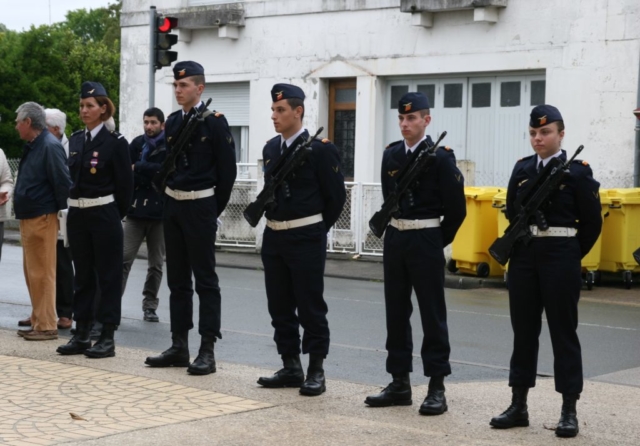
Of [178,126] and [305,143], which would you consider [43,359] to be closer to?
[178,126]

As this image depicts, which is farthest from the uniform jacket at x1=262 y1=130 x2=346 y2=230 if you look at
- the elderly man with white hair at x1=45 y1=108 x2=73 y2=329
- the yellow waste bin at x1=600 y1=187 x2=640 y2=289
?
the yellow waste bin at x1=600 y1=187 x2=640 y2=289

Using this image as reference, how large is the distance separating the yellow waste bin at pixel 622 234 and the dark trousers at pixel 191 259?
30.2ft

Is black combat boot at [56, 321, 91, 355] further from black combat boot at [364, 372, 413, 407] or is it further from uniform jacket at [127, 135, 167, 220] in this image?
black combat boot at [364, 372, 413, 407]

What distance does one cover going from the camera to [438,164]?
26.3 feet

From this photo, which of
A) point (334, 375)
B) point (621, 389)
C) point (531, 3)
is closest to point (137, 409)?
point (334, 375)

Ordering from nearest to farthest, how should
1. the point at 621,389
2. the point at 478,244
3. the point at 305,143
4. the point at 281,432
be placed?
the point at 281,432 → the point at 305,143 → the point at 621,389 → the point at 478,244

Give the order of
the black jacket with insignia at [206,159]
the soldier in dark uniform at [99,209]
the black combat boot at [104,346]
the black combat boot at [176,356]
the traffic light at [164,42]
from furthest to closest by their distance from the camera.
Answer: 1. the traffic light at [164,42]
2. the soldier in dark uniform at [99,209]
3. the black combat boot at [104,346]
4. the black combat boot at [176,356]
5. the black jacket with insignia at [206,159]

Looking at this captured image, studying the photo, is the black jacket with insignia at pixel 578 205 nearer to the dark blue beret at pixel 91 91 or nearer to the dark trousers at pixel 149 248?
the dark blue beret at pixel 91 91

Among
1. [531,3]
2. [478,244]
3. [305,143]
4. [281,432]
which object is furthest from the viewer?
[531,3]

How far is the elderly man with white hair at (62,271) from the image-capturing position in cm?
1168

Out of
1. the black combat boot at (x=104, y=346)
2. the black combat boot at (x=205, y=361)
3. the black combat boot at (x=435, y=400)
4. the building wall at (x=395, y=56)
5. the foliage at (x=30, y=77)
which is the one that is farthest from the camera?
the foliage at (x=30, y=77)

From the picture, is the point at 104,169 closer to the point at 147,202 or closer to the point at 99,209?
the point at 99,209

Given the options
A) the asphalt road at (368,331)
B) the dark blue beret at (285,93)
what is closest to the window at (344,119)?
the asphalt road at (368,331)

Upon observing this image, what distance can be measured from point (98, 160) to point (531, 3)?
1237 cm
